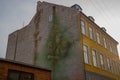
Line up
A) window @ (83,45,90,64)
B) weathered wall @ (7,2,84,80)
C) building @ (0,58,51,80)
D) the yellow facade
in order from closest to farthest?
building @ (0,58,51,80) → weathered wall @ (7,2,84,80) → window @ (83,45,90,64) → the yellow facade

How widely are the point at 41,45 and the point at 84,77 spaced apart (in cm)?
953

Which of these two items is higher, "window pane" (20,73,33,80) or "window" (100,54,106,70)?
"window" (100,54,106,70)

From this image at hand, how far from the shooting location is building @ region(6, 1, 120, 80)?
2155cm

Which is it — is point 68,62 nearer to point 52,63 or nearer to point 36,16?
point 52,63

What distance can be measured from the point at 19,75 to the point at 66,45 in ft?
37.1

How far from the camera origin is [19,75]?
12414 millimetres

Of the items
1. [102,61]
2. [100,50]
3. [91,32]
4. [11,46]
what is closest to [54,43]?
[91,32]

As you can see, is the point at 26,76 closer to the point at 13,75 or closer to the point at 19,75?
the point at 19,75

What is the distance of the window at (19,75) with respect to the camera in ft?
39.2

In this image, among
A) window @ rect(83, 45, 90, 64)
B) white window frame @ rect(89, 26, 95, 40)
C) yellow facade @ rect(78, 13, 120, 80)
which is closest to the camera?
window @ rect(83, 45, 90, 64)

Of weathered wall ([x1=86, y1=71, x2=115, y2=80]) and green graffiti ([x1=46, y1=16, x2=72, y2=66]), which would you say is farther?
green graffiti ([x1=46, y1=16, x2=72, y2=66])

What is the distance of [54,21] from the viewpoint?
85.9 ft

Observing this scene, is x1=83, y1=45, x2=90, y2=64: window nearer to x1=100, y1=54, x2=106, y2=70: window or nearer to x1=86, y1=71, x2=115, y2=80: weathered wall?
x1=86, y1=71, x2=115, y2=80: weathered wall

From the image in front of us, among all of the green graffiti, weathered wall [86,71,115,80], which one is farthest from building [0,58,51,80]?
the green graffiti
